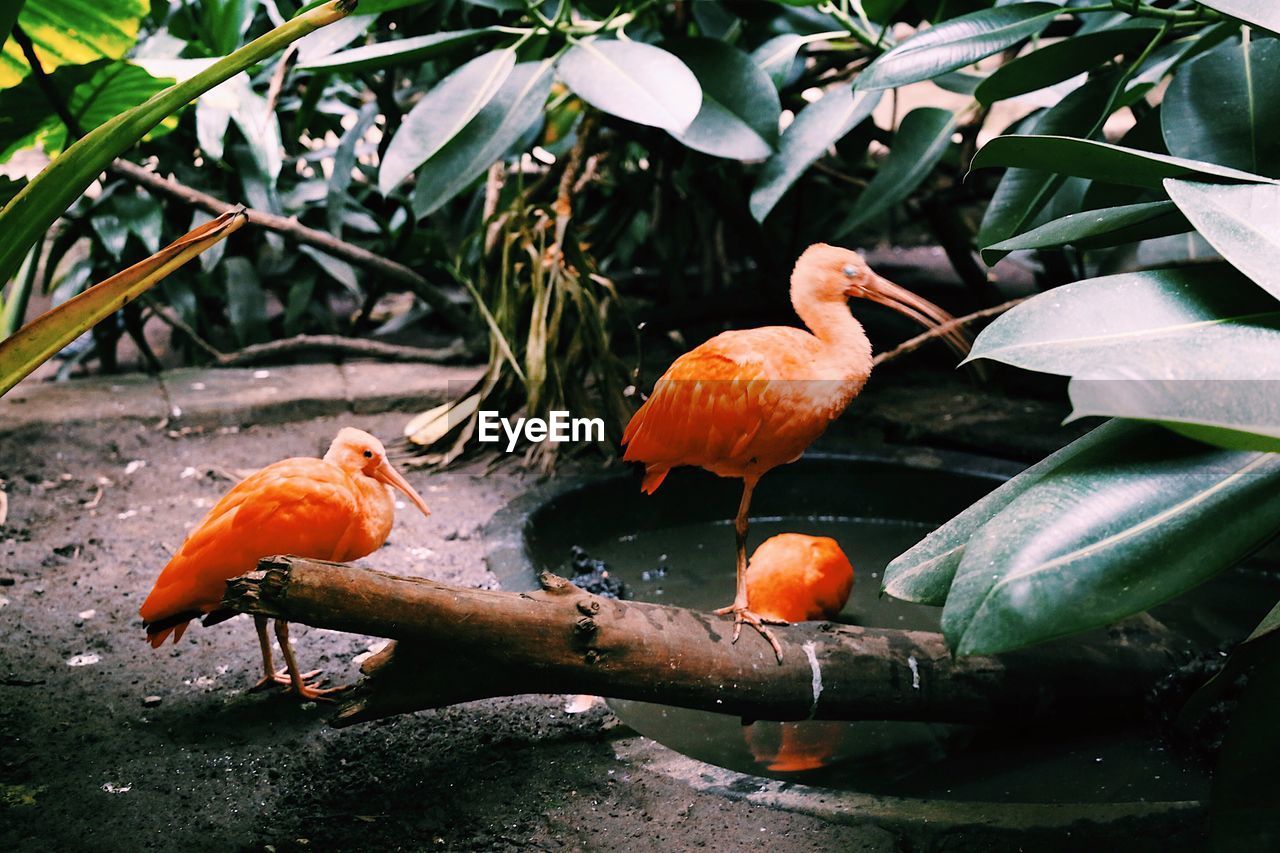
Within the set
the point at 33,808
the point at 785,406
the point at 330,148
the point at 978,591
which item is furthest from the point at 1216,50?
the point at 330,148

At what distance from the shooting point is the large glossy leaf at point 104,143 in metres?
1.23

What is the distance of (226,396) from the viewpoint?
12.7ft

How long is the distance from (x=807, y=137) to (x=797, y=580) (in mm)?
1017

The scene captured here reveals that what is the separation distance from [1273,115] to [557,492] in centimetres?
200

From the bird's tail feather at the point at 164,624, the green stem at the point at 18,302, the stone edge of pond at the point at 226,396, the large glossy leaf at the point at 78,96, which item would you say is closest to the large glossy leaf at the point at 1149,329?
the bird's tail feather at the point at 164,624

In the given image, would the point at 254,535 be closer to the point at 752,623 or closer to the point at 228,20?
the point at 752,623

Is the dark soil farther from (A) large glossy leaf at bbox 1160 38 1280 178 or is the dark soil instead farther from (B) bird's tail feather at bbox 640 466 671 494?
(A) large glossy leaf at bbox 1160 38 1280 178

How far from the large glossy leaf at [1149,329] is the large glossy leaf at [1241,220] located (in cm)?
6

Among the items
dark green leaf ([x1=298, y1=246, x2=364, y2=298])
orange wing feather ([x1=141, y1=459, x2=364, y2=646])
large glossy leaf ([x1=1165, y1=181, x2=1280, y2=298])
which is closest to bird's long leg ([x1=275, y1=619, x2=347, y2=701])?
orange wing feather ([x1=141, y1=459, x2=364, y2=646])

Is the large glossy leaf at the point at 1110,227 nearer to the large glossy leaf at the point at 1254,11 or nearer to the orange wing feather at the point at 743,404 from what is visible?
the large glossy leaf at the point at 1254,11

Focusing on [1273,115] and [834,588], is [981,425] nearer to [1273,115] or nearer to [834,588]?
[834,588]

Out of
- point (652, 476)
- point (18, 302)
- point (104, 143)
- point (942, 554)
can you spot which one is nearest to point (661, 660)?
point (652, 476)

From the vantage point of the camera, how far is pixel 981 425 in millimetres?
3564

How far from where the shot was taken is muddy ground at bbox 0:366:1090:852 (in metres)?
1.58
